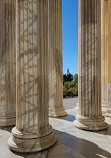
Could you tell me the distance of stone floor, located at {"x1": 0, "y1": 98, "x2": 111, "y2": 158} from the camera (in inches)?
728

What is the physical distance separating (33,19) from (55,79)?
75.6 feet

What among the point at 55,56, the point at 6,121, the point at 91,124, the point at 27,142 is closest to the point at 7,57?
the point at 55,56

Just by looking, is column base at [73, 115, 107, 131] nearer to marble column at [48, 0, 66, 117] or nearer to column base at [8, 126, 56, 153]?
column base at [8, 126, 56, 153]

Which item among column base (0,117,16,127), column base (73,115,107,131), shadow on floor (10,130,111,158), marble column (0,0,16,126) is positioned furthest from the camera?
marble column (0,0,16,126)

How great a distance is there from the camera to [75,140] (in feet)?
76.0

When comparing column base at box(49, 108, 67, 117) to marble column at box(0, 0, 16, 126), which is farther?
column base at box(49, 108, 67, 117)

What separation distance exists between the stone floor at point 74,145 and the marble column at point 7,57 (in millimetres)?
5055

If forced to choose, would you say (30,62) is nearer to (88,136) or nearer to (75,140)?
(75,140)

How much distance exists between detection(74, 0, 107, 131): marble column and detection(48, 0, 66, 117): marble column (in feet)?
37.6

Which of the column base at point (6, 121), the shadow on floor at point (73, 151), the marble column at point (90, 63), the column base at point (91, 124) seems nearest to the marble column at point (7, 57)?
the column base at point (6, 121)

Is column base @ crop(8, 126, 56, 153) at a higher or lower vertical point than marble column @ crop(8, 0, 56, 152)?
lower

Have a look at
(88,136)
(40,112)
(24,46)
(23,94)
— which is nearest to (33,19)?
(24,46)

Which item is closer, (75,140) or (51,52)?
(75,140)

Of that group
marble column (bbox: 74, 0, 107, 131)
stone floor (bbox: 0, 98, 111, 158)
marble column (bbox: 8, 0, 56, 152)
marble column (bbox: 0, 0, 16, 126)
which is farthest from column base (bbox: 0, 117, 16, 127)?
marble column (bbox: 74, 0, 107, 131)
